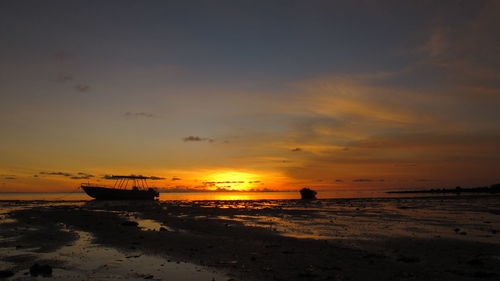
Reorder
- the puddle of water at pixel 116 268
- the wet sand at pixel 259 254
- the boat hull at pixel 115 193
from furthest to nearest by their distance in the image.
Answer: the boat hull at pixel 115 193 < the wet sand at pixel 259 254 < the puddle of water at pixel 116 268

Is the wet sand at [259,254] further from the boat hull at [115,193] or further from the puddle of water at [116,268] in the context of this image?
the boat hull at [115,193]

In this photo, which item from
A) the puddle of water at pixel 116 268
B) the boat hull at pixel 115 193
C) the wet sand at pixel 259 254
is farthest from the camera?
the boat hull at pixel 115 193

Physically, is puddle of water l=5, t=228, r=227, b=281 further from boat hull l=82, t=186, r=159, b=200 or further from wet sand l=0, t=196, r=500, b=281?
boat hull l=82, t=186, r=159, b=200

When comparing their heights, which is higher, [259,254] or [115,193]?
[115,193]

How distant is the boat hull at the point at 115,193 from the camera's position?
9331cm

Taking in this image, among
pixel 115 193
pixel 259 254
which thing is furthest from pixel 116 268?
pixel 115 193

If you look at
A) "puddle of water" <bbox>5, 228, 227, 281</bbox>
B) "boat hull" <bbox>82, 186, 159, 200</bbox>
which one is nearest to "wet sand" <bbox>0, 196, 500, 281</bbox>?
"puddle of water" <bbox>5, 228, 227, 281</bbox>

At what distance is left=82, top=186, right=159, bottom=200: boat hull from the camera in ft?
306

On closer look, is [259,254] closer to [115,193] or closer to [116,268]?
[116,268]

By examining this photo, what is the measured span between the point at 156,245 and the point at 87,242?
448cm

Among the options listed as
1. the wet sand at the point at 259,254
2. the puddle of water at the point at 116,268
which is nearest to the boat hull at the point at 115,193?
the wet sand at the point at 259,254

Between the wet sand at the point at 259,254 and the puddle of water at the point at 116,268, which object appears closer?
the puddle of water at the point at 116,268

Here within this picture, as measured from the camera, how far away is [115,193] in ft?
312

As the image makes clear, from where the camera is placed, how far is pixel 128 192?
9862 centimetres
